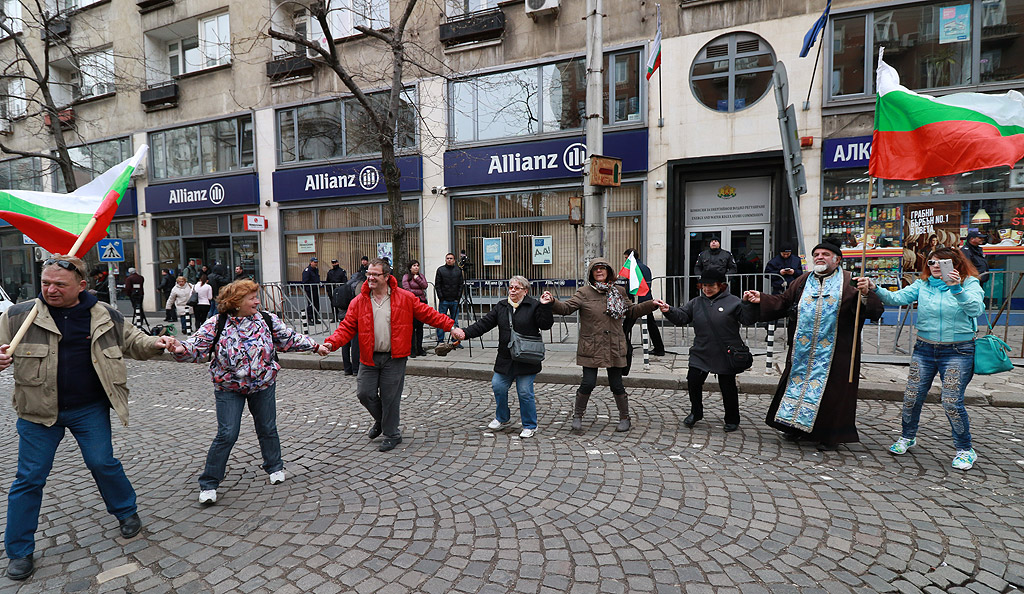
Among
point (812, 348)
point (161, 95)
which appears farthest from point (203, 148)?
point (812, 348)

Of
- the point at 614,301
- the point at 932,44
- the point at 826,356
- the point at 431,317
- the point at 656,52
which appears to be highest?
the point at 932,44

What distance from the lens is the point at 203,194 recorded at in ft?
57.3

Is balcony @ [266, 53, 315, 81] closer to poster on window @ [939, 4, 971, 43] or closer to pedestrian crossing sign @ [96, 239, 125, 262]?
pedestrian crossing sign @ [96, 239, 125, 262]

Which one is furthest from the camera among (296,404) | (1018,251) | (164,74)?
(164,74)

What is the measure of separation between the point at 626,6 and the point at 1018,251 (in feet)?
31.3

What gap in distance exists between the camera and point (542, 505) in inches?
144

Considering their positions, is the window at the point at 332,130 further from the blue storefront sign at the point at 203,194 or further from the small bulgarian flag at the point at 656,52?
the small bulgarian flag at the point at 656,52

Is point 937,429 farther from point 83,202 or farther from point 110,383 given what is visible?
point 83,202

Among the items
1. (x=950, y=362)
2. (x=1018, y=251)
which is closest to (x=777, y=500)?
(x=950, y=362)

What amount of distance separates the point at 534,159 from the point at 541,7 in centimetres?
360

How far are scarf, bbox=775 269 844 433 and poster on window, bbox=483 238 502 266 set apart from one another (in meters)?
9.73

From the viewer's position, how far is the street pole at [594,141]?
8344mm

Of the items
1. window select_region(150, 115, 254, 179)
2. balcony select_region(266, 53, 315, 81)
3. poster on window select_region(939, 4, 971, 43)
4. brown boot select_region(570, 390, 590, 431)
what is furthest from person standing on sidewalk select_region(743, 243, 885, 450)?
window select_region(150, 115, 254, 179)

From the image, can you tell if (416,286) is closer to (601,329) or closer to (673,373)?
(673,373)
